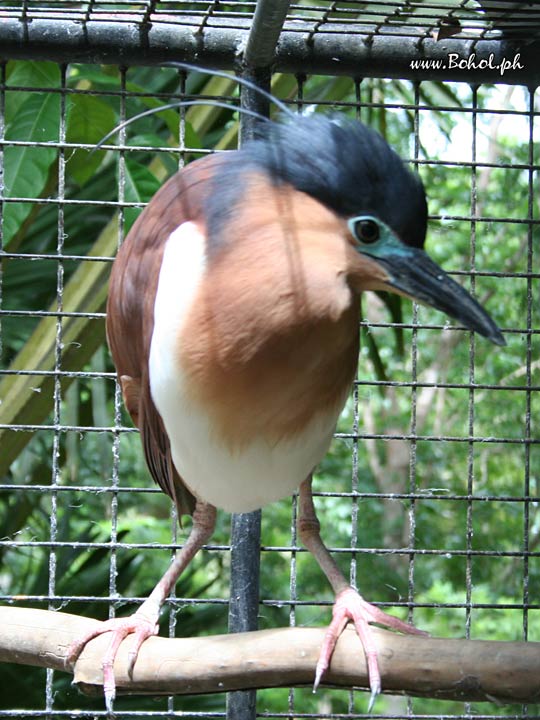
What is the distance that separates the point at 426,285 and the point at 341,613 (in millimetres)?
514

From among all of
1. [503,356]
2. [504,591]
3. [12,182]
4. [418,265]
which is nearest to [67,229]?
[12,182]

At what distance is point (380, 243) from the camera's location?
127 cm

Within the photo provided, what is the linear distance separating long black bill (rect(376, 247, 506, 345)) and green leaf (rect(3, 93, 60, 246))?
89cm

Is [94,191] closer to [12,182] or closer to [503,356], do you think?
[12,182]

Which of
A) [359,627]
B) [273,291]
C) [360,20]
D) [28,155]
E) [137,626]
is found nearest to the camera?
[273,291]

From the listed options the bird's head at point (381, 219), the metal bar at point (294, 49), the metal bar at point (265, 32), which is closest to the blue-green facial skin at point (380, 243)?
the bird's head at point (381, 219)

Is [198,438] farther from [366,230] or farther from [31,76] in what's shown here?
[31,76]

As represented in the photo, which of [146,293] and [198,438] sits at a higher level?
[146,293]

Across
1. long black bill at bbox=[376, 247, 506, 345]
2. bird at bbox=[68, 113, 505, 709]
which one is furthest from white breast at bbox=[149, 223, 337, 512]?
long black bill at bbox=[376, 247, 506, 345]

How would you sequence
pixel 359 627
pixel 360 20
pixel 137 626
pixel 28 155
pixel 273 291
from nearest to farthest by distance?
pixel 273 291
pixel 359 627
pixel 137 626
pixel 360 20
pixel 28 155

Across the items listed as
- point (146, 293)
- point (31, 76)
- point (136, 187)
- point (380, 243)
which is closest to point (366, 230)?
point (380, 243)

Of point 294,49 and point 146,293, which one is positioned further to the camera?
point 294,49

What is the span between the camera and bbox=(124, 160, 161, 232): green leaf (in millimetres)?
1941

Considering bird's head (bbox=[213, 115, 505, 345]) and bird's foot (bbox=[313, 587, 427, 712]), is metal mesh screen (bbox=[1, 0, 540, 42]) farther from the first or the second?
bird's foot (bbox=[313, 587, 427, 712])
